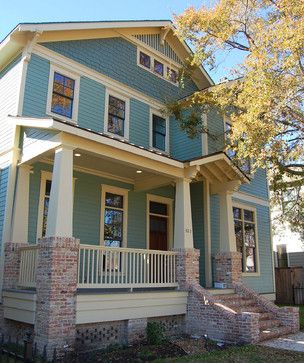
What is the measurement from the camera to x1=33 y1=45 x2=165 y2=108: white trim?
37.4 ft

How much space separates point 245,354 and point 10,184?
652 cm

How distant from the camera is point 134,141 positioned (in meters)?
13.6

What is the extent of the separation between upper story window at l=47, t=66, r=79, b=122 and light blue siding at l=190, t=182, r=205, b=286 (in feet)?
16.3

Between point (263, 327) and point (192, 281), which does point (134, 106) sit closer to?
point (192, 281)

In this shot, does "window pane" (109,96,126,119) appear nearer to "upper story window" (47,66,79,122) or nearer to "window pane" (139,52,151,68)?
"upper story window" (47,66,79,122)

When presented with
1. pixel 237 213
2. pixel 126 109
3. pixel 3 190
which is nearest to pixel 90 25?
pixel 126 109

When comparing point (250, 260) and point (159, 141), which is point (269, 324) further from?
point (159, 141)

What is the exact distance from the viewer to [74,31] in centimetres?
1226

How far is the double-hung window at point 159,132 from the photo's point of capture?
14570 millimetres

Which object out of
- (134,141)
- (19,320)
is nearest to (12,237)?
(19,320)

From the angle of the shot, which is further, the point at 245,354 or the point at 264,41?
the point at 264,41

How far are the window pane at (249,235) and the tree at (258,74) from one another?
3.14 metres

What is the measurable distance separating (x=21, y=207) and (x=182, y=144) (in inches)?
279

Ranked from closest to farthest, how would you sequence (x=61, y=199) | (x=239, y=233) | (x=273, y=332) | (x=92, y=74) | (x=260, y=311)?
(x=61, y=199) → (x=273, y=332) → (x=260, y=311) → (x=92, y=74) → (x=239, y=233)
